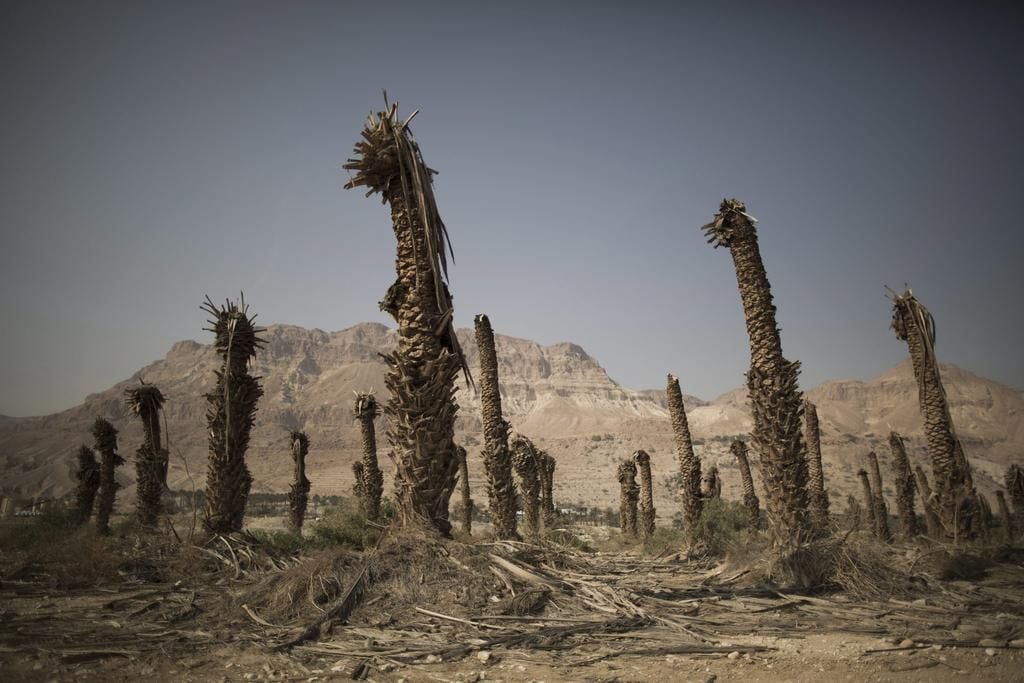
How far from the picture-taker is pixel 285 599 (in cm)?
671

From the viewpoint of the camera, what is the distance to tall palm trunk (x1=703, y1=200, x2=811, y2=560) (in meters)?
10.7

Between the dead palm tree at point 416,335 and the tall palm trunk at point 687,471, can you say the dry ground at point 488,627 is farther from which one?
the tall palm trunk at point 687,471

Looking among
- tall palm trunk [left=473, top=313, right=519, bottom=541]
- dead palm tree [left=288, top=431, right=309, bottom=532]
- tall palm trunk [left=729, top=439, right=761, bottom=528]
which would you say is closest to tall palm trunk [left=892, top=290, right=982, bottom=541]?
tall palm trunk [left=729, top=439, right=761, bottom=528]

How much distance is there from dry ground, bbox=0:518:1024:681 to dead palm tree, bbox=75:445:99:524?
1818 centimetres

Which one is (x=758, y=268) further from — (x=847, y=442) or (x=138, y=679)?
(x=847, y=442)

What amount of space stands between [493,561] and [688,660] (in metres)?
2.90

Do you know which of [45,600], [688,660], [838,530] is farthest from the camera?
[838,530]

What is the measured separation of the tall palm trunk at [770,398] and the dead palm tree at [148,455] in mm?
18174

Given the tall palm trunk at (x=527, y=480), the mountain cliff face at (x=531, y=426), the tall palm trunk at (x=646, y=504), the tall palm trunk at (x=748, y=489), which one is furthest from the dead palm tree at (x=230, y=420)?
the mountain cliff face at (x=531, y=426)

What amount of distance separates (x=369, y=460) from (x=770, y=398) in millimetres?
16464

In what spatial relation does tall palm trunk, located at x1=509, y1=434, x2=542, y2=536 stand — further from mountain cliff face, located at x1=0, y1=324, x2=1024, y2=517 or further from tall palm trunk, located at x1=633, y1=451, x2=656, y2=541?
mountain cliff face, located at x1=0, y1=324, x2=1024, y2=517

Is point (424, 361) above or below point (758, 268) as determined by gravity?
below

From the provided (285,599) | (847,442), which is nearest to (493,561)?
(285,599)

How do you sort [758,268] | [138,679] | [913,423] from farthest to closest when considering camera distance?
[913,423]
[758,268]
[138,679]
